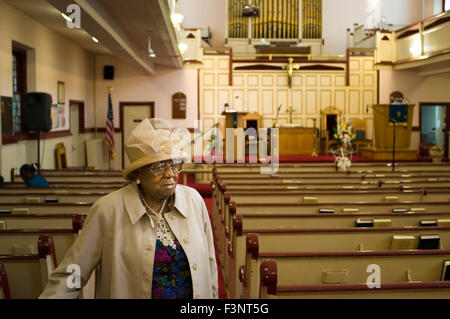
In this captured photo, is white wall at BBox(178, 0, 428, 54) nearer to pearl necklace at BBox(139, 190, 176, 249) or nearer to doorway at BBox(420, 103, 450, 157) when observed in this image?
doorway at BBox(420, 103, 450, 157)

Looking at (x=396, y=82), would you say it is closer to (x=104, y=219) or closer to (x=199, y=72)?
(x=199, y=72)

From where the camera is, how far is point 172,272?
7.17 feet

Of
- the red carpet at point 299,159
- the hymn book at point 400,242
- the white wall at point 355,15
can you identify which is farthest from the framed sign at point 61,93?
the hymn book at point 400,242

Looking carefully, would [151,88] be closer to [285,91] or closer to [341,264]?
[285,91]

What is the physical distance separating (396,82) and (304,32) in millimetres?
3837

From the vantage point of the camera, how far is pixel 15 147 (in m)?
9.11

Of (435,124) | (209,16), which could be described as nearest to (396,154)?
(435,124)

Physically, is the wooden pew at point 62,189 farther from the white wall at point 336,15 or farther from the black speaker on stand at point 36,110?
the white wall at point 336,15

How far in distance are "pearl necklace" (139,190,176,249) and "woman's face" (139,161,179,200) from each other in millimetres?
51

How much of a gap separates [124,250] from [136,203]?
0.70ft

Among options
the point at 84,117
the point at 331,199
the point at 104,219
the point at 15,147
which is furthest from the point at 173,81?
the point at 104,219

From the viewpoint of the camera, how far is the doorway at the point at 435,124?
1525cm

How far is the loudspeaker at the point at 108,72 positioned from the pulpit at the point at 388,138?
740 cm
